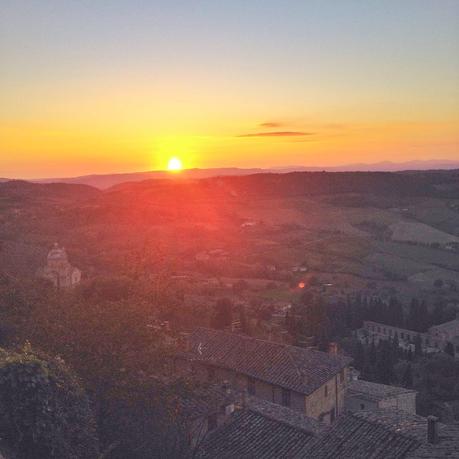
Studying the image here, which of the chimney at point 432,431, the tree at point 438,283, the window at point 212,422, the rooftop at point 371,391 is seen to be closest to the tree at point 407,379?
the rooftop at point 371,391

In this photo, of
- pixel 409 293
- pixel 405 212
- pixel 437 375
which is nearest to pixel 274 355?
pixel 437 375

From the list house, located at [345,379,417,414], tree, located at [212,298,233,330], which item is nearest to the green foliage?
house, located at [345,379,417,414]

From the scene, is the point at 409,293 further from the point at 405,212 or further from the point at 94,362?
the point at 94,362

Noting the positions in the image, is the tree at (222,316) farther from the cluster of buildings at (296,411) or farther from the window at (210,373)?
the window at (210,373)

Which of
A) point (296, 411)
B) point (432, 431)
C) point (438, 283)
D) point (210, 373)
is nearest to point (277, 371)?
point (296, 411)

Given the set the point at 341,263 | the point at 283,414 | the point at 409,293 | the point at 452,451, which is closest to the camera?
the point at 452,451

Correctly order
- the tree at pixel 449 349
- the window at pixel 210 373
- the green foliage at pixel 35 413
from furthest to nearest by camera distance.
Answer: the tree at pixel 449 349 < the window at pixel 210 373 < the green foliage at pixel 35 413
